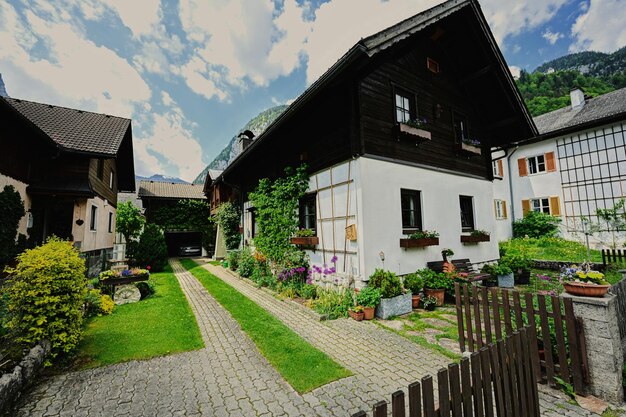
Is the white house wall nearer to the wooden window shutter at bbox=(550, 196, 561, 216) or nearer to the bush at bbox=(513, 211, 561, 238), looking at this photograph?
the bush at bbox=(513, 211, 561, 238)

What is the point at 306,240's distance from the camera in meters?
8.40

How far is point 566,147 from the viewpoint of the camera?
17.8 meters

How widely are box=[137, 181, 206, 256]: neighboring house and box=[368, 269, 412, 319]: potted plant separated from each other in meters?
21.3

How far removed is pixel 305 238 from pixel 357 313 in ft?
9.99

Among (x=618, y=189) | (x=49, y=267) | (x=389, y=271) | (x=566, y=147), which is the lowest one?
(x=389, y=271)

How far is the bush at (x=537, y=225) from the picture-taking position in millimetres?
17562

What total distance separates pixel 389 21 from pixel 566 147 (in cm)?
1806

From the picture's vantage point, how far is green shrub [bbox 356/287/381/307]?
6.14 metres

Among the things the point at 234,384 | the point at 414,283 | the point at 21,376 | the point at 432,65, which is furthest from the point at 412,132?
the point at 21,376

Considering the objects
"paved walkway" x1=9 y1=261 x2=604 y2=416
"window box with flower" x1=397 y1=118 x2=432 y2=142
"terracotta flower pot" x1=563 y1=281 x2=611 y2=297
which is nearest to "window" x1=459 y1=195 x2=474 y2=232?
"window box with flower" x1=397 y1=118 x2=432 y2=142

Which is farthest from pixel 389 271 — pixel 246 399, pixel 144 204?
pixel 144 204

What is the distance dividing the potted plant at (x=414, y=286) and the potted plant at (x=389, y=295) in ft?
1.06

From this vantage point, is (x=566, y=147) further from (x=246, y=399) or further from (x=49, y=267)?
(x=49, y=267)

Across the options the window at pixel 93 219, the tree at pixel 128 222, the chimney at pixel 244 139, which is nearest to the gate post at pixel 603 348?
the window at pixel 93 219
